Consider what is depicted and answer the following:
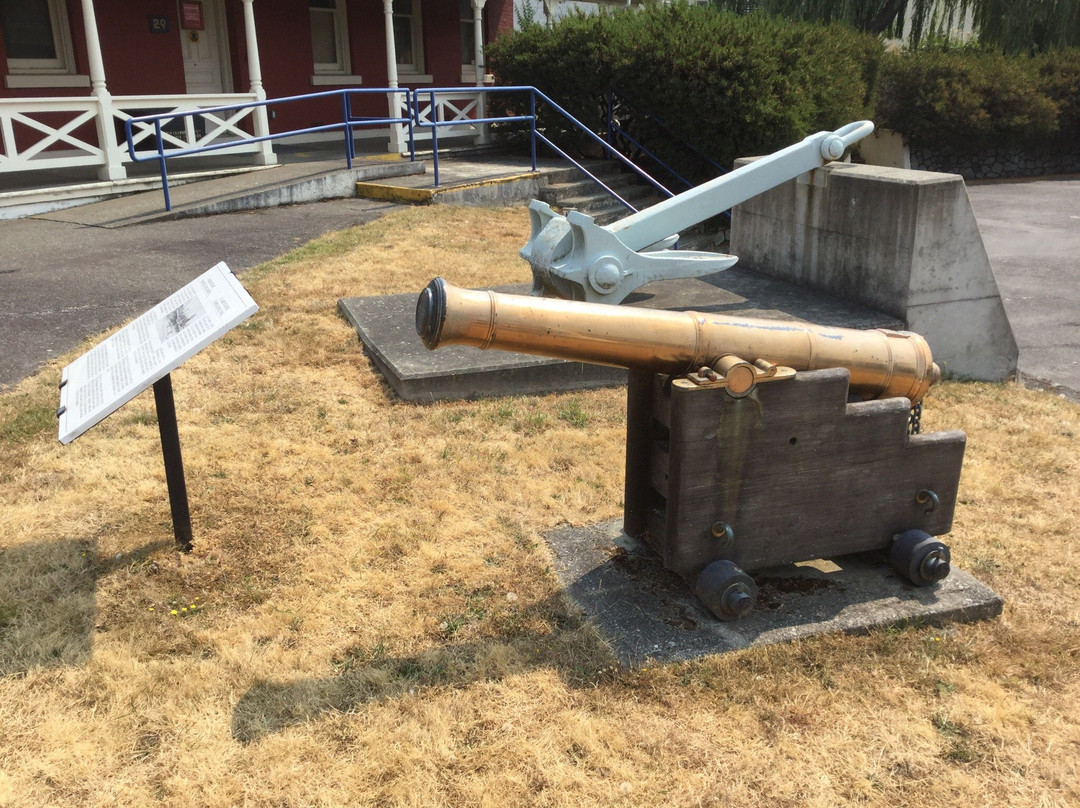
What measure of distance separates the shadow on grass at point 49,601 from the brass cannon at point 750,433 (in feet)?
5.07

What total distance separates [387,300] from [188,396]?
6.51ft

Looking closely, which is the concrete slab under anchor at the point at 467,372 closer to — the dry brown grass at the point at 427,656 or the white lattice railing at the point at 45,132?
the dry brown grass at the point at 427,656

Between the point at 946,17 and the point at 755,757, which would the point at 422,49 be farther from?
the point at 755,757

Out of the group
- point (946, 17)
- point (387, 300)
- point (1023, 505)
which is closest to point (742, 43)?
point (387, 300)

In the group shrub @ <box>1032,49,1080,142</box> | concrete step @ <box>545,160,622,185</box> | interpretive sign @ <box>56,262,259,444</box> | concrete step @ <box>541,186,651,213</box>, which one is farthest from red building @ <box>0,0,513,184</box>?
shrub @ <box>1032,49,1080,142</box>

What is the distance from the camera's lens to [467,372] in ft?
17.6

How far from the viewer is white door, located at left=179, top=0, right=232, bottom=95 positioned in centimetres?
1454

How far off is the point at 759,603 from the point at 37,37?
13.4 m

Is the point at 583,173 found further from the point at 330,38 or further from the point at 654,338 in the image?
the point at 654,338

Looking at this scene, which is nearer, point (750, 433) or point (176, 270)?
point (750, 433)

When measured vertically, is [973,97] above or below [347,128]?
above

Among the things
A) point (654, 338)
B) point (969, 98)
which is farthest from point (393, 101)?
point (969, 98)

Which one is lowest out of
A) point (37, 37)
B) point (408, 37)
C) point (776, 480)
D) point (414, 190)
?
point (414, 190)

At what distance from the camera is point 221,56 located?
14.9 m
